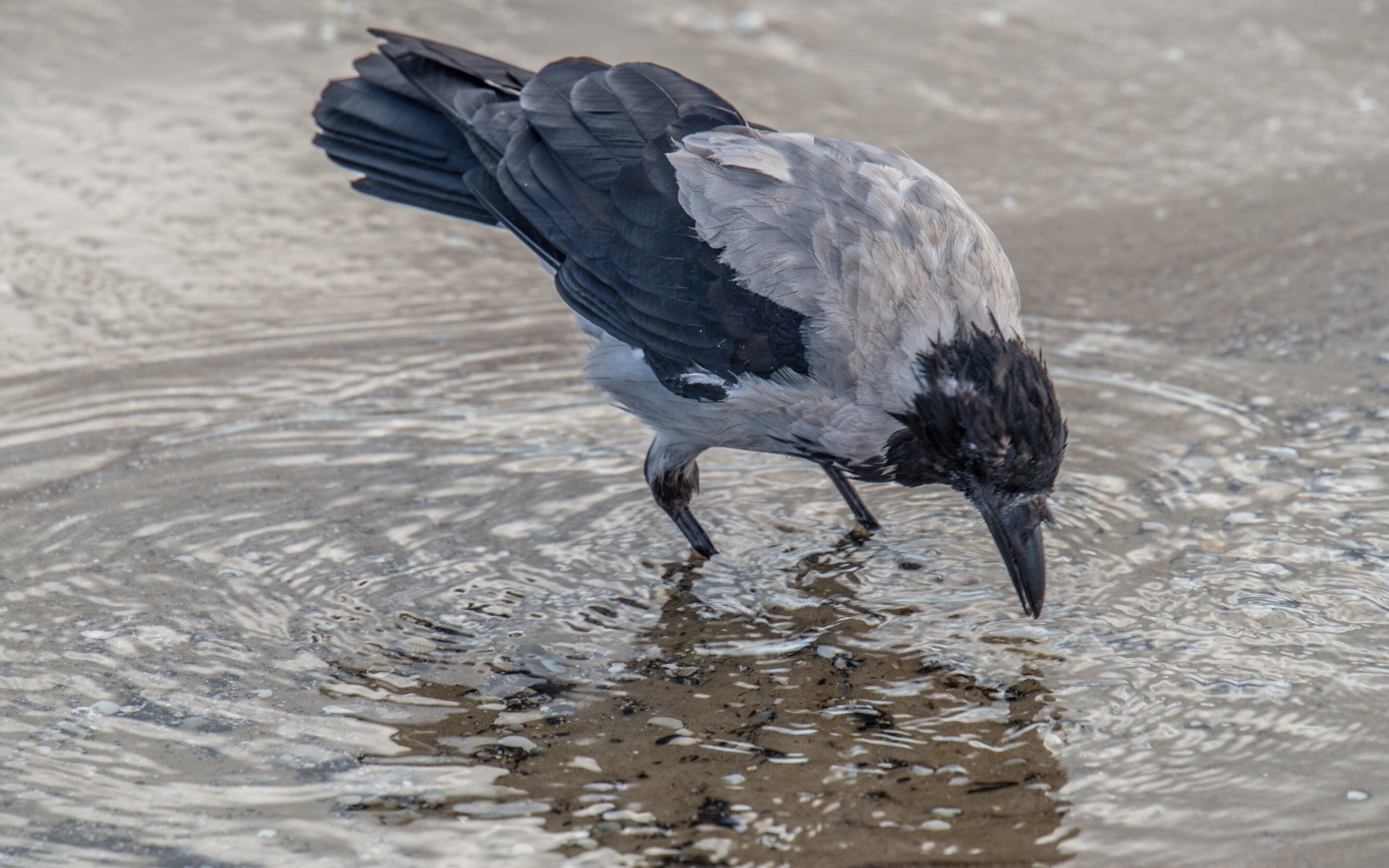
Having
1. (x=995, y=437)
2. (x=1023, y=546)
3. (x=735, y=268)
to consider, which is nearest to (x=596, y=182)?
(x=735, y=268)

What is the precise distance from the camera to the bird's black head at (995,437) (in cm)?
337

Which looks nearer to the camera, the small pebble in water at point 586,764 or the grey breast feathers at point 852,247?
the small pebble in water at point 586,764

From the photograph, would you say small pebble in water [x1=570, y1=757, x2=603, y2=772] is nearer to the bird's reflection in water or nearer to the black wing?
the bird's reflection in water

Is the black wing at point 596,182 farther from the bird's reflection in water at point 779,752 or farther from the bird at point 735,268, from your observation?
the bird's reflection in water at point 779,752

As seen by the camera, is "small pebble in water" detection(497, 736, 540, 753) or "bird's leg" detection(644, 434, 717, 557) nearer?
"small pebble in water" detection(497, 736, 540, 753)

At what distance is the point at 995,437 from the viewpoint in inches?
134

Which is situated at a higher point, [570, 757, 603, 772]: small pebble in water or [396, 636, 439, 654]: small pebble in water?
[396, 636, 439, 654]: small pebble in water

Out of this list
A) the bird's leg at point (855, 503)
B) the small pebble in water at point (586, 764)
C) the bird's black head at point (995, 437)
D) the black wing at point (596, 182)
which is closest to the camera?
the small pebble in water at point (586, 764)

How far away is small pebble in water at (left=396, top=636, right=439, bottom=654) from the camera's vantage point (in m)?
3.55

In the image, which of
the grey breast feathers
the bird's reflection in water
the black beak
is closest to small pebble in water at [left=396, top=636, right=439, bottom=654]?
the bird's reflection in water

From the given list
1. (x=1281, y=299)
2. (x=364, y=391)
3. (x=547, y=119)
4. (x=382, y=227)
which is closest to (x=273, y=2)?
(x=382, y=227)

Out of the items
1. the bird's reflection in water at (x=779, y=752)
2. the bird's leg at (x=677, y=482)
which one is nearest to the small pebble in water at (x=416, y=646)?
the bird's reflection in water at (x=779, y=752)

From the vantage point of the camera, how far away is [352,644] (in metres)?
3.55

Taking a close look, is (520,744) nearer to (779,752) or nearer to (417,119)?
(779,752)
